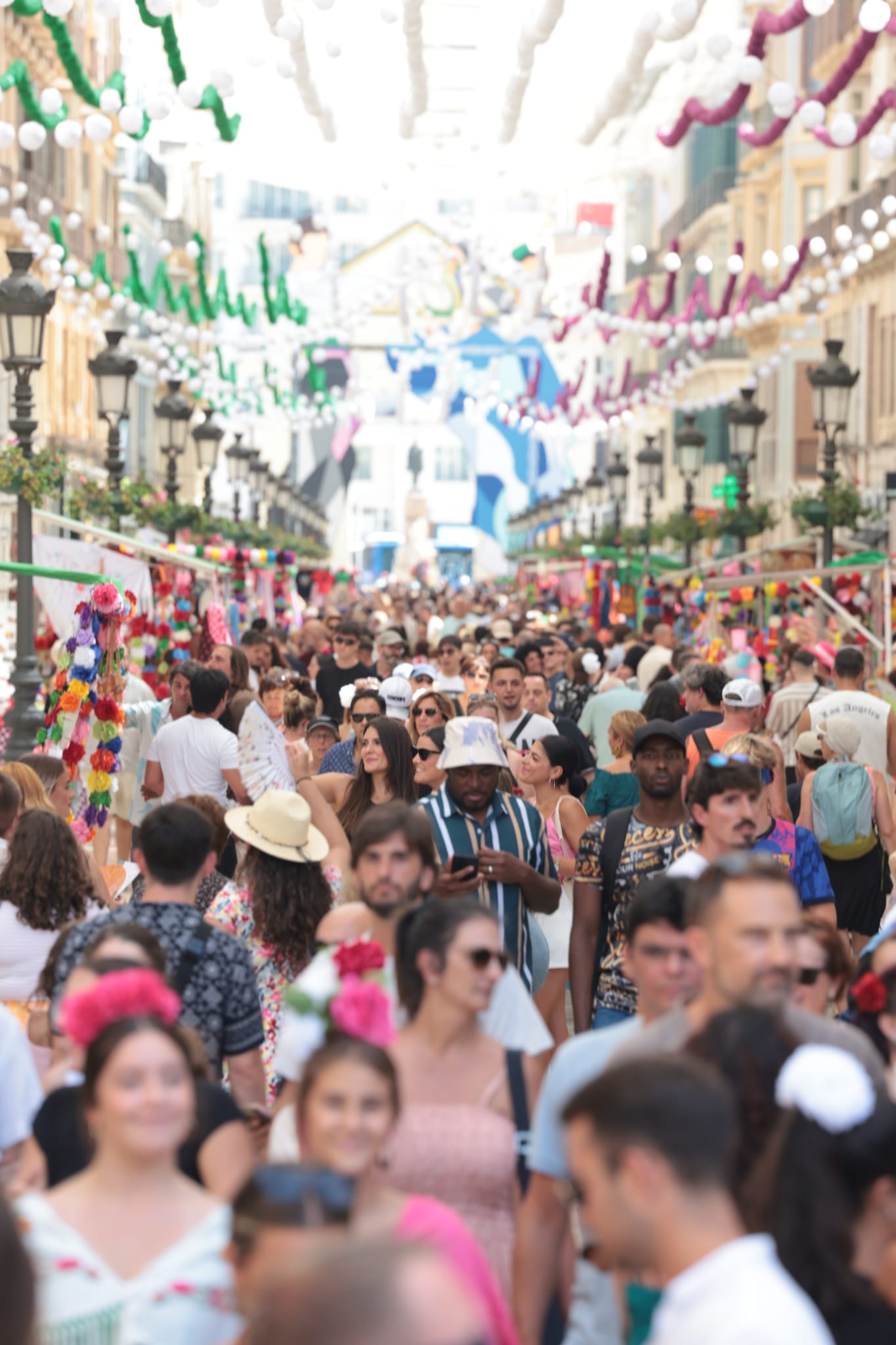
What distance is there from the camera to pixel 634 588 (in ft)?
108

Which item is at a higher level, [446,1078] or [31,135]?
[31,135]

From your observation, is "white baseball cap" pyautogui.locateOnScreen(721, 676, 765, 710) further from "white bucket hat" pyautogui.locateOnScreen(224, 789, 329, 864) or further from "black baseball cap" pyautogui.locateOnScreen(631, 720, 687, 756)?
"white bucket hat" pyautogui.locateOnScreen(224, 789, 329, 864)

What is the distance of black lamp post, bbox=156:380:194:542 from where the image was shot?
22609 millimetres

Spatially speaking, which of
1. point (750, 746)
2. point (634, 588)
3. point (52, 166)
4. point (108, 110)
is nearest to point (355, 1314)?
point (750, 746)

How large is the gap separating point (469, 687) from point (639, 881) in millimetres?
7298

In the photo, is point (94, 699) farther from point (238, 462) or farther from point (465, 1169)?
point (238, 462)

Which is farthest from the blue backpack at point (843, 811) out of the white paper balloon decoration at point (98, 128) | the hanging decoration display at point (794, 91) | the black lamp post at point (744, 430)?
the black lamp post at point (744, 430)

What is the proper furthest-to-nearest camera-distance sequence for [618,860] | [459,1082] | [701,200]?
[701,200], [618,860], [459,1082]

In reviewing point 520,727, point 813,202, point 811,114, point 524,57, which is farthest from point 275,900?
point 813,202

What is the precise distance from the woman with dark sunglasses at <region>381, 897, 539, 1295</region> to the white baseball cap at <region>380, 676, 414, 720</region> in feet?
21.2

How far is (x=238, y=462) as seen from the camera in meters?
33.2

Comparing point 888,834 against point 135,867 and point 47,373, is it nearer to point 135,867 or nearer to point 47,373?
Answer: point 135,867

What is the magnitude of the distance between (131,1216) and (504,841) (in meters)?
3.43

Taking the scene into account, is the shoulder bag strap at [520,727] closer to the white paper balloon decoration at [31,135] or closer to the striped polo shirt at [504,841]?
the striped polo shirt at [504,841]
